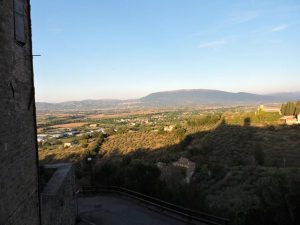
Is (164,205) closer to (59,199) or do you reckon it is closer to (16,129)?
(59,199)

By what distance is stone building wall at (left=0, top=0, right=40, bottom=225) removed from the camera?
621 cm

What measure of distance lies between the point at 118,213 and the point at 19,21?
37.9 ft

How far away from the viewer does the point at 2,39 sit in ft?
20.3

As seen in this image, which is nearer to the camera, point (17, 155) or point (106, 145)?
point (17, 155)

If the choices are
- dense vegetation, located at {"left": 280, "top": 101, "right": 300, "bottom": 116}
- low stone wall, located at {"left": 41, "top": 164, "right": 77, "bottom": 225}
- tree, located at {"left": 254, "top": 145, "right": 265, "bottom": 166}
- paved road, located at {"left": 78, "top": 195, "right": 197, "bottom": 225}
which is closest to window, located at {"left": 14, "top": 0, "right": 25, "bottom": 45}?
low stone wall, located at {"left": 41, "top": 164, "right": 77, "bottom": 225}

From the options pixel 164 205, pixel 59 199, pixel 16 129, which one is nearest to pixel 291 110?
pixel 164 205

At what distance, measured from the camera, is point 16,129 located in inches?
280

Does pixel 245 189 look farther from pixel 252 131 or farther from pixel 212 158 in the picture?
pixel 252 131

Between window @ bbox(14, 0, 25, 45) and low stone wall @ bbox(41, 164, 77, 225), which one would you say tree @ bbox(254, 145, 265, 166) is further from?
window @ bbox(14, 0, 25, 45)

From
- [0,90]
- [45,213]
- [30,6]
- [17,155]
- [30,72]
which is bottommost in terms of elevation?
[45,213]

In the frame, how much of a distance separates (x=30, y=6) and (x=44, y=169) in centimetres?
719

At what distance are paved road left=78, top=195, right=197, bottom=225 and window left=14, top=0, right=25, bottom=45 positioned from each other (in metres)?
10.0

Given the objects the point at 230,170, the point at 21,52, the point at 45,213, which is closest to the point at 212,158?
the point at 230,170

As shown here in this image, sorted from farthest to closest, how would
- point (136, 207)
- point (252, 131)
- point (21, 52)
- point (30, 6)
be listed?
1. point (252, 131)
2. point (136, 207)
3. point (30, 6)
4. point (21, 52)
